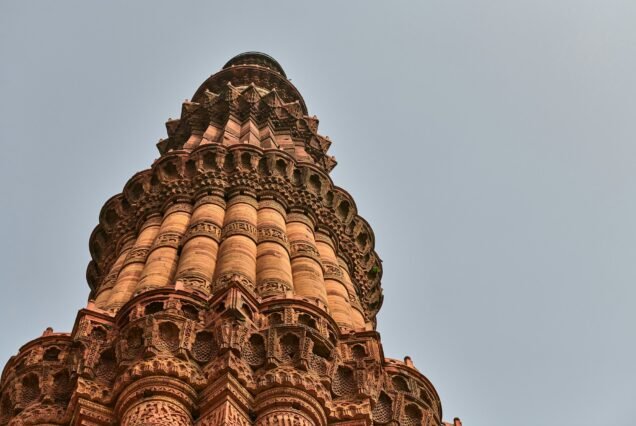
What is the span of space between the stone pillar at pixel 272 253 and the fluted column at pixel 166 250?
42.2 inches

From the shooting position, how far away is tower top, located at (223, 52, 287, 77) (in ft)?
79.0

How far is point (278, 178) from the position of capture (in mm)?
15055

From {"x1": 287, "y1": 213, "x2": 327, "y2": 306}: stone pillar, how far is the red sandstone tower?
0.10 ft

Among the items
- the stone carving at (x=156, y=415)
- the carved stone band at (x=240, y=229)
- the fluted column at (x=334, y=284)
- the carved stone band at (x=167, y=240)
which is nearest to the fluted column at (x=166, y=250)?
the carved stone band at (x=167, y=240)

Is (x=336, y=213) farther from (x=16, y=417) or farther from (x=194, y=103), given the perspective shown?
(x=16, y=417)

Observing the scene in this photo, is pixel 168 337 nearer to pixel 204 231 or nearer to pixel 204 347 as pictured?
pixel 204 347

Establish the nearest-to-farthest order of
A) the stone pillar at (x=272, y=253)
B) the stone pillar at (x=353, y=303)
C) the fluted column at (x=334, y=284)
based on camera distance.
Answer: the stone pillar at (x=272, y=253)
the fluted column at (x=334, y=284)
the stone pillar at (x=353, y=303)

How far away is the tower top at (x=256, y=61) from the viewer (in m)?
24.1

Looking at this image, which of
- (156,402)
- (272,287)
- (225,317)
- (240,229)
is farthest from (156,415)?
(240,229)

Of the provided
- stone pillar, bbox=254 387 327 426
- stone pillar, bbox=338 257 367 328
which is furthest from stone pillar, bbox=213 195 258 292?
stone pillar, bbox=254 387 327 426

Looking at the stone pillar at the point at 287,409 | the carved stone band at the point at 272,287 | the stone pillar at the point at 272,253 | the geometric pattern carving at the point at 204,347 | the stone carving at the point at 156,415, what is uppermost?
the stone pillar at the point at 272,253

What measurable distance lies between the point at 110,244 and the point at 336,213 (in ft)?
11.8

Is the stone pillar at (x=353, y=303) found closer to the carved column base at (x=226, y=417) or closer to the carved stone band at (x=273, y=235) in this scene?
the carved stone band at (x=273, y=235)

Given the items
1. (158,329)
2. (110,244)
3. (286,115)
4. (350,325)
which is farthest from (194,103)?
(158,329)
